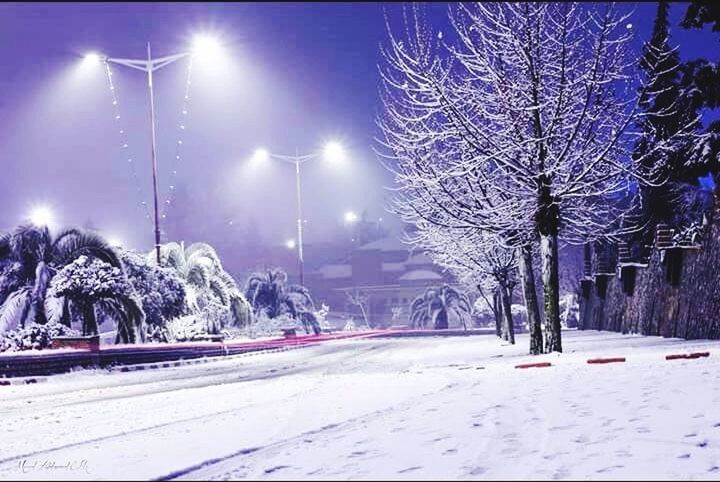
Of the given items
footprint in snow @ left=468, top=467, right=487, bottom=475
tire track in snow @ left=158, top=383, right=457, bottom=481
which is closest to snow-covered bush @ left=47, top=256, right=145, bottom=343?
tire track in snow @ left=158, top=383, right=457, bottom=481

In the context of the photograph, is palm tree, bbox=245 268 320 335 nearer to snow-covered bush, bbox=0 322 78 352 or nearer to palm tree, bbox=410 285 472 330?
palm tree, bbox=410 285 472 330

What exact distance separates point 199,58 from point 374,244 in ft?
221

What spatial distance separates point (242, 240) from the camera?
462ft

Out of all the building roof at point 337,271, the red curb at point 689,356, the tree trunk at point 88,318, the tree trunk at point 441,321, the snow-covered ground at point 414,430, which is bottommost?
the tree trunk at point 441,321

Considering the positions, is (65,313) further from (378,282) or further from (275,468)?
(378,282)

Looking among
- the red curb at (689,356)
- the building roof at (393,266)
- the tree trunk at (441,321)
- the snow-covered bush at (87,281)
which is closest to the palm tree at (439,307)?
the tree trunk at (441,321)

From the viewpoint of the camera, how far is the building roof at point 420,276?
91.4 metres

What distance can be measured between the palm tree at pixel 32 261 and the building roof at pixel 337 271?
7243 centimetres

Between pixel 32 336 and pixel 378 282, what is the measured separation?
73.4 metres

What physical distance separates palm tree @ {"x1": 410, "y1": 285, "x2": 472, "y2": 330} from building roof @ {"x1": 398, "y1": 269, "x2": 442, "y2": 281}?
17.0m

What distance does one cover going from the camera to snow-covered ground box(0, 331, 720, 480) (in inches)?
225

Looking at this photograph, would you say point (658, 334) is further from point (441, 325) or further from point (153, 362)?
point (441, 325)

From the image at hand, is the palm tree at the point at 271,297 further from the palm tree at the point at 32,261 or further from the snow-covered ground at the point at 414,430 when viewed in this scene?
the snow-covered ground at the point at 414,430

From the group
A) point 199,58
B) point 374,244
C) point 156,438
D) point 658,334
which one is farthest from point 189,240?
point 156,438
